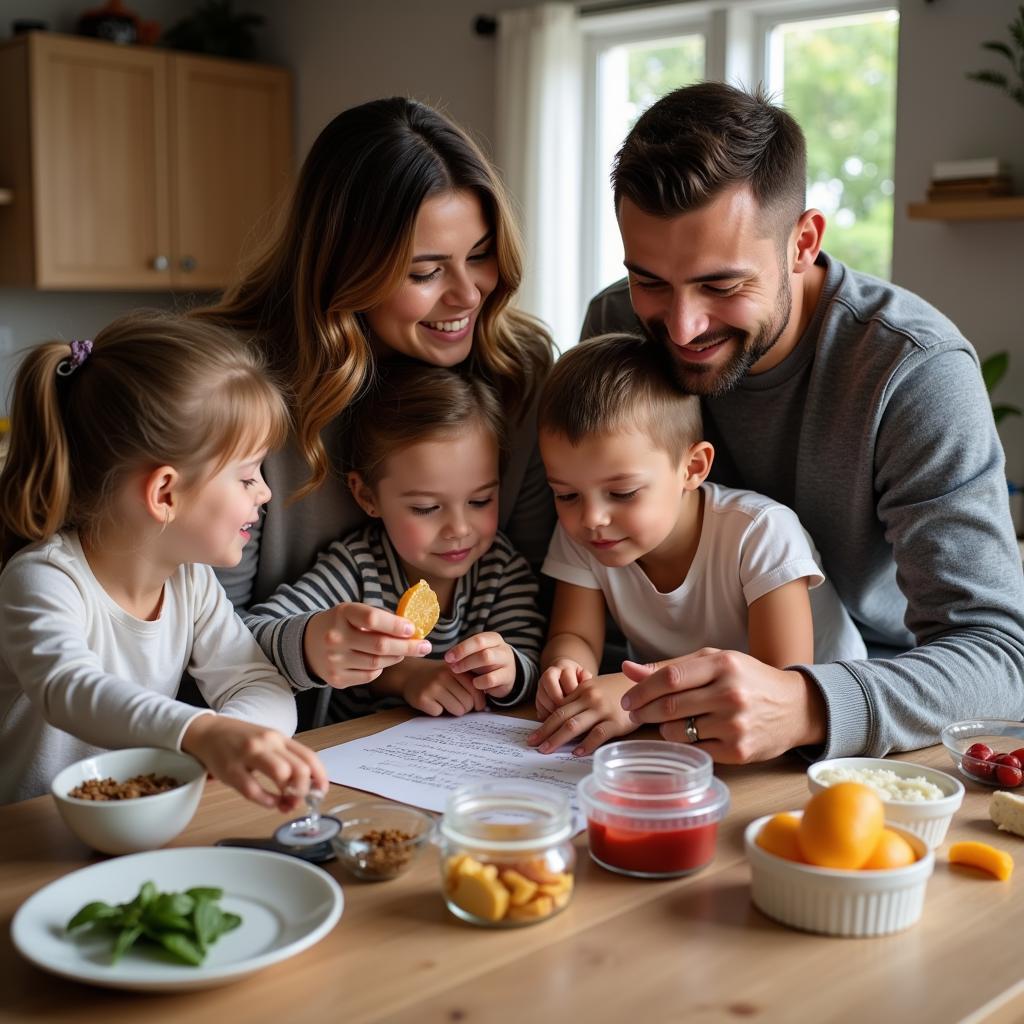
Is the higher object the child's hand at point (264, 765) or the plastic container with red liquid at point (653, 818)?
the child's hand at point (264, 765)

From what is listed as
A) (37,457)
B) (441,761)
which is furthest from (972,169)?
(37,457)

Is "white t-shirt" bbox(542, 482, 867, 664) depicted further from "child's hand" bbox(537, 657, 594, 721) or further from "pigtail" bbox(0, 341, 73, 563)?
"pigtail" bbox(0, 341, 73, 563)

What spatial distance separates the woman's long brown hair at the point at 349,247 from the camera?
73.9 inches

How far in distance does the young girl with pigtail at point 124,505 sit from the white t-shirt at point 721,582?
1.84 feet

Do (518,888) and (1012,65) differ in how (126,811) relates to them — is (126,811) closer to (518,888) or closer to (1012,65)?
(518,888)

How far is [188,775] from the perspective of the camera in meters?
1.20

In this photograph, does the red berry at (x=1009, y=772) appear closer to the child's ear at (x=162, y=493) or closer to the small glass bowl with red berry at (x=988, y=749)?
the small glass bowl with red berry at (x=988, y=749)

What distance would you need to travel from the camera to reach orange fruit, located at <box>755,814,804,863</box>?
3.50ft

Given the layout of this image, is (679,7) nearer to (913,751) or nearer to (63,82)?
(63,82)

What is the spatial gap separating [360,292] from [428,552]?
0.42m

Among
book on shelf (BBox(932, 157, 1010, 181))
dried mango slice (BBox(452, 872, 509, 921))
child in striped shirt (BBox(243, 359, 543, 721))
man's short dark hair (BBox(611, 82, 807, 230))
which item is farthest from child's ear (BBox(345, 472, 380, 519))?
book on shelf (BBox(932, 157, 1010, 181))

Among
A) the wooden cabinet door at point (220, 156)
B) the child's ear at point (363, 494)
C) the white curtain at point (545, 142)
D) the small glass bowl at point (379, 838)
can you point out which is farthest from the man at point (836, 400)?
the wooden cabinet door at point (220, 156)

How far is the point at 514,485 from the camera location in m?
2.11

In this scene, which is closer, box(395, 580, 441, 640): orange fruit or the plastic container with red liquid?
the plastic container with red liquid
